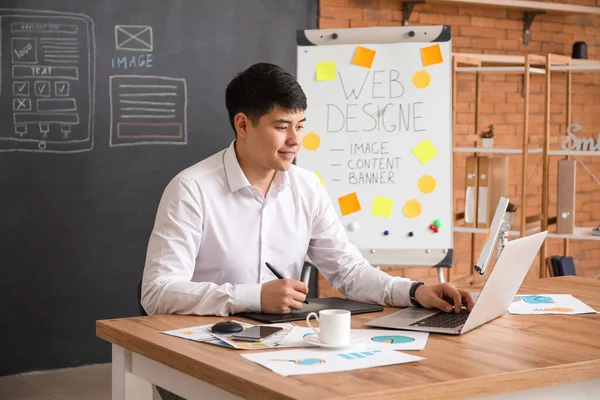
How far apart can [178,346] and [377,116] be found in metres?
2.47

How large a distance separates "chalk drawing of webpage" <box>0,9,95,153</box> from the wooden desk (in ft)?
7.37

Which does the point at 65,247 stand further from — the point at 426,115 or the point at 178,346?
the point at 178,346

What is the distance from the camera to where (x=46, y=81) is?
13.2ft

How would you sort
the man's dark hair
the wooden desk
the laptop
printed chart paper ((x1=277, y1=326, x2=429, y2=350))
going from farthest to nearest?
the man's dark hair → the laptop → printed chart paper ((x1=277, y1=326, x2=429, y2=350)) → the wooden desk

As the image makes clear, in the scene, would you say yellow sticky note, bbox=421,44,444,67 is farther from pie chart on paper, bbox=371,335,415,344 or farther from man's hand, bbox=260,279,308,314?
pie chart on paper, bbox=371,335,415,344

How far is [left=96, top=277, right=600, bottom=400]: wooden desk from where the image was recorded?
1439mm

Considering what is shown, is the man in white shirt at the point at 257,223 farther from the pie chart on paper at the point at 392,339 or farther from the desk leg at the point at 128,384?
the pie chart on paper at the point at 392,339

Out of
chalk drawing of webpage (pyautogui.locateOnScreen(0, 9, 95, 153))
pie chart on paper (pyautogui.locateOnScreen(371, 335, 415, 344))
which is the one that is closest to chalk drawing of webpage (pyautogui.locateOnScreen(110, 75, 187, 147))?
chalk drawing of webpage (pyautogui.locateOnScreen(0, 9, 95, 153))

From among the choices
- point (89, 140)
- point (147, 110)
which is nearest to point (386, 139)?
point (147, 110)

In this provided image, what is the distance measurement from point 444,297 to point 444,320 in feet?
0.50

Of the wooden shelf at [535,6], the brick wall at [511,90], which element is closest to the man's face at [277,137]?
the brick wall at [511,90]

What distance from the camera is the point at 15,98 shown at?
3.97m

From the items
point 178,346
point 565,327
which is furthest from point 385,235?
point 178,346

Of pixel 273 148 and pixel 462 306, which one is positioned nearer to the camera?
pixel 462 306
